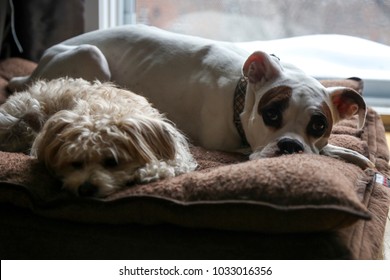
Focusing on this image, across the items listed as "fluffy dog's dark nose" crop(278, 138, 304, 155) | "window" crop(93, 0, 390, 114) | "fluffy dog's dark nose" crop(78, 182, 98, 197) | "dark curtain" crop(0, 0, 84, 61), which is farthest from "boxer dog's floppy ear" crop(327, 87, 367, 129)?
"dark curtain" crop(0, 0, 84, 61)

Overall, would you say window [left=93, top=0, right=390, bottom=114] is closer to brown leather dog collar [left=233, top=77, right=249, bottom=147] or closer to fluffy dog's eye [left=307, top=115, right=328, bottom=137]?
brown leather dog collar [left=233, top=77, right=249, bottom=147]

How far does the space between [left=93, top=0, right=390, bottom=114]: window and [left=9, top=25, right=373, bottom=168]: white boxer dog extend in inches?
39.7

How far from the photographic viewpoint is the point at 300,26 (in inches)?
143

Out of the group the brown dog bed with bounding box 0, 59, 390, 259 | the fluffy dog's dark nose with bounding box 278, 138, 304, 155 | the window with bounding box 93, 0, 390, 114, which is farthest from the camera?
the window with bounding box 93, 0, 390, 114

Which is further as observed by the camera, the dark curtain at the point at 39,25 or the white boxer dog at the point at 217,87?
the dark curtain at the point at 39,25

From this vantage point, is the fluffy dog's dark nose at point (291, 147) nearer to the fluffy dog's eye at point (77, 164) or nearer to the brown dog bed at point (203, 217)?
the brown dog bed at point (203, 217)

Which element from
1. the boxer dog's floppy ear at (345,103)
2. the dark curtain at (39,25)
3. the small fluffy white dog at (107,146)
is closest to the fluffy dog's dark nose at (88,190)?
the small fluffy white dog at (107,146)

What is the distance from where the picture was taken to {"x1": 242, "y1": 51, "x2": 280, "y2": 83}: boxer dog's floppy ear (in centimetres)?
209

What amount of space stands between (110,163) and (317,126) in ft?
2.39

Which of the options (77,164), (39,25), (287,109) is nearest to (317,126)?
(287,109)

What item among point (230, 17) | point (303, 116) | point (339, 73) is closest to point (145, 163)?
point (303, 116)

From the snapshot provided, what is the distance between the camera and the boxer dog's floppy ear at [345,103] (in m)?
2.11

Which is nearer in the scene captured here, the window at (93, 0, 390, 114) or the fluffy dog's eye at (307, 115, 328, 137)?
the fluffy dog's eye at (307, 115, 328, 137)

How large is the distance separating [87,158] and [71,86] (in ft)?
1.77
